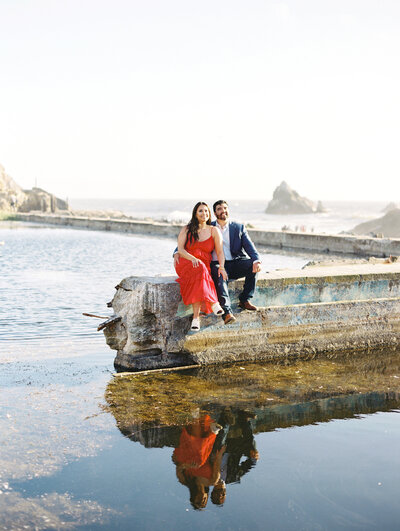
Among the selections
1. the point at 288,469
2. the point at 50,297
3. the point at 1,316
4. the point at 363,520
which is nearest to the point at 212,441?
the point at 288,469

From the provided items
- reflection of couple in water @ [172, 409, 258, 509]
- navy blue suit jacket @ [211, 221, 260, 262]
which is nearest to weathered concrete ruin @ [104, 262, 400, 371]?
navy blue suit jacket @ [211, 221, 260, 262]

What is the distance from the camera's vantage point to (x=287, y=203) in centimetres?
15762

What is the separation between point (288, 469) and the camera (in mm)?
4438

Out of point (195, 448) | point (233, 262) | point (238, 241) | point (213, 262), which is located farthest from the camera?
point (238, 241)

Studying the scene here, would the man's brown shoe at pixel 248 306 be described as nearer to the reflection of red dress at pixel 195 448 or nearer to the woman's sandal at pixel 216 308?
the woman's sandal at pixel 216 308

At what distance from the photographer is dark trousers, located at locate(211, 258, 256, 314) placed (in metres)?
6.96

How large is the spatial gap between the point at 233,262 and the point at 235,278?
0.18 metres

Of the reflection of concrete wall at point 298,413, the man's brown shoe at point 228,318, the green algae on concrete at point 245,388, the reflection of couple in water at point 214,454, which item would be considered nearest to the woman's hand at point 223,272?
the man's brown shoe at point 228,318

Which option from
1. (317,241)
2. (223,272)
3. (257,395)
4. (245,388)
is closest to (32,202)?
(317,241)

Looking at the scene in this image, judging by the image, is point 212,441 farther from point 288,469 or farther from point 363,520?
point 363,520

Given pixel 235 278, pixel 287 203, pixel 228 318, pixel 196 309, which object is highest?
pixel 287 203

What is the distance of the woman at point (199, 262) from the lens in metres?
6.75

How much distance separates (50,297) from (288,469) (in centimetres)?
898

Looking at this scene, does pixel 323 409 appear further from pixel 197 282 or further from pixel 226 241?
pixel 226 241
